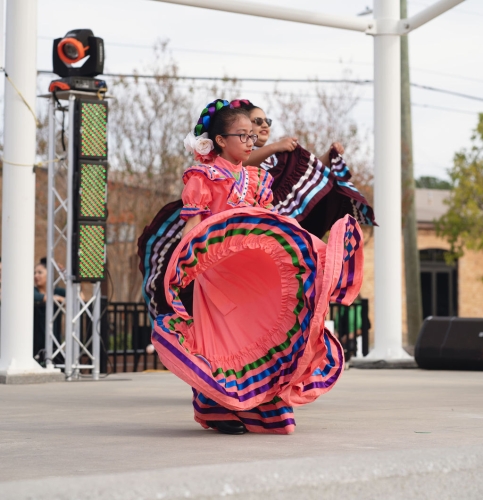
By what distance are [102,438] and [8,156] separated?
5096 millimetres

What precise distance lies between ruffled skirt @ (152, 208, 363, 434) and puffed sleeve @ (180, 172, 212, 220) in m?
0.29

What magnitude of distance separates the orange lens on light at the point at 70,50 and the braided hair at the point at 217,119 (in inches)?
185

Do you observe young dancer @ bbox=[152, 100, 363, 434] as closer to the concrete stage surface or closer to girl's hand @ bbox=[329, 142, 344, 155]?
the concrete stage surface

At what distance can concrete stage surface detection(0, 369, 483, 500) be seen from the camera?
2.90 m

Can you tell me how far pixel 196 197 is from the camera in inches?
200

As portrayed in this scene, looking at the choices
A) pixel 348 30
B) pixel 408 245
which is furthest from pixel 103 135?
pixel 408 245

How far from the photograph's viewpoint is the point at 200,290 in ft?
16.5

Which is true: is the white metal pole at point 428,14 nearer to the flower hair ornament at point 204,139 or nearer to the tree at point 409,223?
the flower hair ornament at point 204,139

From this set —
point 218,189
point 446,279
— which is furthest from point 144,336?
point 446,279

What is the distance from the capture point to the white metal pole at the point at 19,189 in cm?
921

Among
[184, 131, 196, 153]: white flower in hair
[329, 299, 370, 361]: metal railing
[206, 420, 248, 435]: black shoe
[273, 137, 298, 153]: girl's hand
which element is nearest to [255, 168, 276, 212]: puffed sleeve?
[184, 131, 196, 153]: white flower in hair

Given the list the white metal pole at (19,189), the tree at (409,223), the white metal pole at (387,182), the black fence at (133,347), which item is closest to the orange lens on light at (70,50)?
the white metal pole at (19,189)

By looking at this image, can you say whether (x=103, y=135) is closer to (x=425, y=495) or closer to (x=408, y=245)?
(x=425, y=495)

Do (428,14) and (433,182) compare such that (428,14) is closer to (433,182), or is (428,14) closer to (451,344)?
(451,344)
